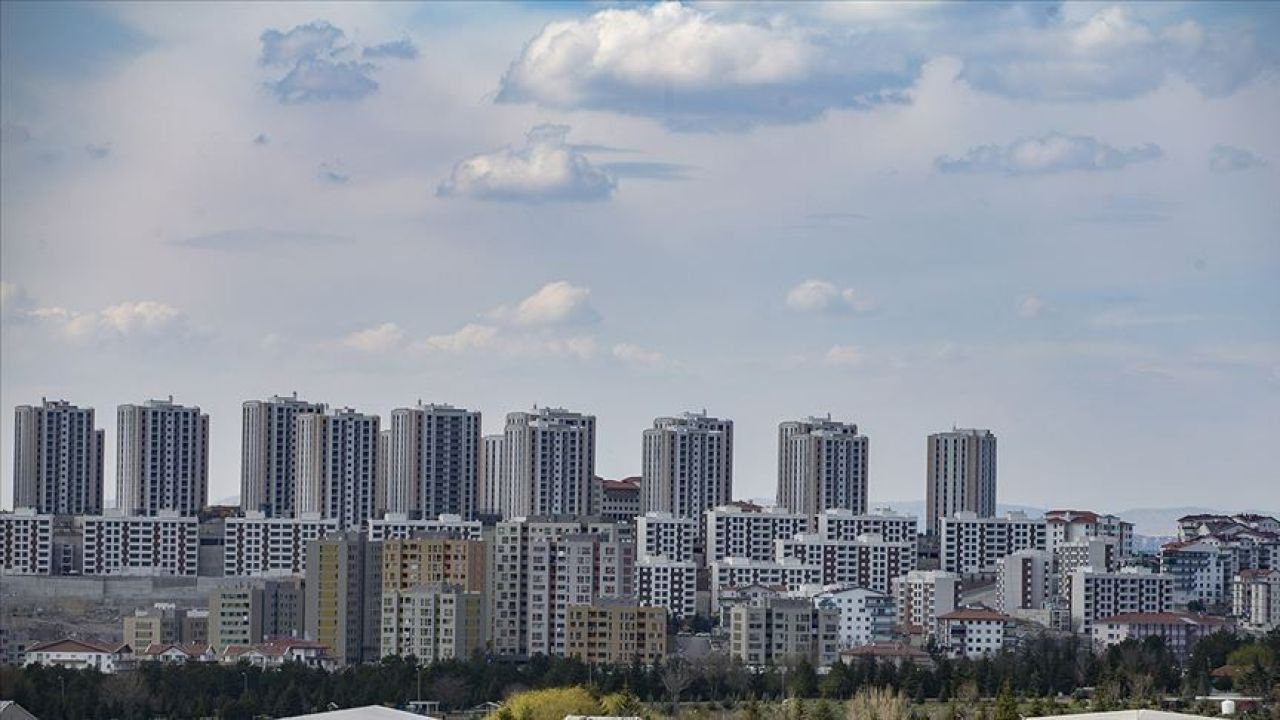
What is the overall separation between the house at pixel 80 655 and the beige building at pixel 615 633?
298 centimetres

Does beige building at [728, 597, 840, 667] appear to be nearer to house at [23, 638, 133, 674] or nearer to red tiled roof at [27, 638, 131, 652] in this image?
house at [23, 638, 133, 674]

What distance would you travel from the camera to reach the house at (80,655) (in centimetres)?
1925

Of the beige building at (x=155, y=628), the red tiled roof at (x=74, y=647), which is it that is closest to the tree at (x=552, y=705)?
the red tiled roof at (x=74, y=647)

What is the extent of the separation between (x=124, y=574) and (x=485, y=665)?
692cm

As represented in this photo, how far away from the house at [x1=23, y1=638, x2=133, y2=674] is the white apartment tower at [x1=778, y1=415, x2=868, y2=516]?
7.79m

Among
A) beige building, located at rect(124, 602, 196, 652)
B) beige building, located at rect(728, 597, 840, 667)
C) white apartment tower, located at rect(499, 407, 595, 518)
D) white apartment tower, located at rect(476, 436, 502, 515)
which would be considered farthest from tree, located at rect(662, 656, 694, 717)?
white apartment tower, located at rect(476, 436, 502, 515)

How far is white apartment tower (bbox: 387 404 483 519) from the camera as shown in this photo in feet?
84.6

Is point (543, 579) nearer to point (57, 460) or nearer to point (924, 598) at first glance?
point (924, 598)

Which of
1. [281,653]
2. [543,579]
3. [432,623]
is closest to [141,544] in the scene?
[543,579]

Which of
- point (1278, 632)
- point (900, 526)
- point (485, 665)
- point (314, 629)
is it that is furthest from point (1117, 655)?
point (900, 526)

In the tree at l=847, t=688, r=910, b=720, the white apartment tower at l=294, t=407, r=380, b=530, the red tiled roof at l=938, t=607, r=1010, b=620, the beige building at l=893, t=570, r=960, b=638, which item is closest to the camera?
the tree at l=847, t=688, r=910, b=720

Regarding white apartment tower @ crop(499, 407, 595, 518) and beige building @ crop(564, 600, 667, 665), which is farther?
white apartment tower @ crop(499, 407, 595, 518)

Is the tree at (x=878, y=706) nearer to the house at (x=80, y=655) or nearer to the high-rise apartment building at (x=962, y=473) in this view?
the house at (x=80, y=655)

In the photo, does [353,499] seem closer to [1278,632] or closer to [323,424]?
[323,424]
